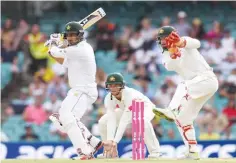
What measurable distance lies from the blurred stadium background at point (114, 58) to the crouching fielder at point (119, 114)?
178 inches

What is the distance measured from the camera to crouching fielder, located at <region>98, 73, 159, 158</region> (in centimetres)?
1243

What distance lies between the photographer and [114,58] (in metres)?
19.7

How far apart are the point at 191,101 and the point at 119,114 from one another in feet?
5.08

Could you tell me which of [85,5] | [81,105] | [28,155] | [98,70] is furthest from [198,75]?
[85,5]

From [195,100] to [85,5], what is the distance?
9.74 m

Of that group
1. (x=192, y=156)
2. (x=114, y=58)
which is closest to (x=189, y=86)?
(x=192, y=156)

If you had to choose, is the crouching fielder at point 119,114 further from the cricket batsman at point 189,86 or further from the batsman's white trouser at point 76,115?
the cricket batsman at point 189,86

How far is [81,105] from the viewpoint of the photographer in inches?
481

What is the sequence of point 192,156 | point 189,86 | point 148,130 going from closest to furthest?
1. point 189,86
2. point 192,156
3. point 148,130

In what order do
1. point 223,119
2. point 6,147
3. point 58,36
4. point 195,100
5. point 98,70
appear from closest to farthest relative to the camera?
point 195,100 → point 58,36 → point 6,147 → point 223,119 → point 98,70

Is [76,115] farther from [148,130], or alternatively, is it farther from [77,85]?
[148,130]

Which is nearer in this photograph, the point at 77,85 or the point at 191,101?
the point at 191,101

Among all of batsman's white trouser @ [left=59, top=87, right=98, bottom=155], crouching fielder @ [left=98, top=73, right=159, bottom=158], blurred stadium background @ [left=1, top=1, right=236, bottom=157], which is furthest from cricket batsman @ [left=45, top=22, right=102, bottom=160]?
blurred stadium background @ [left=1, top=1, right=236, bottom=157]

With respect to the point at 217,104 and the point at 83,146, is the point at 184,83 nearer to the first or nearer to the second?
the point at 83,146
